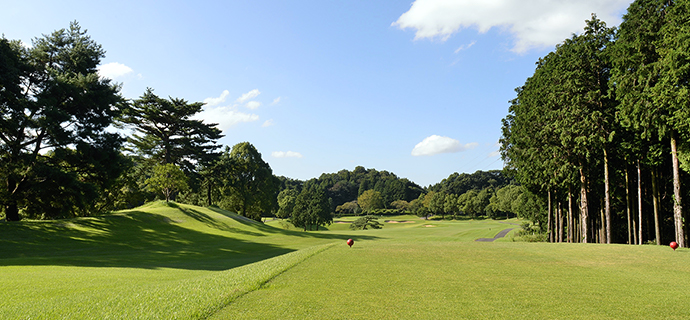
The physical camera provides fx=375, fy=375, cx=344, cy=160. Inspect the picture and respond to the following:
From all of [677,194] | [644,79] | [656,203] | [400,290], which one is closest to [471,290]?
[400,290]

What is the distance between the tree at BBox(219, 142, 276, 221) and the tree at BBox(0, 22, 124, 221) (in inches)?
926

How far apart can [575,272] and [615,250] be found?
7.63 metres

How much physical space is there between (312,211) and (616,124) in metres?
44.9

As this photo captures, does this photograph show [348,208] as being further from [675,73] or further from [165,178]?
[675,73]

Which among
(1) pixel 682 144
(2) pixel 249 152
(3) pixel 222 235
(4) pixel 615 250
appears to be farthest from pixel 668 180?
(2) pixel 249 152

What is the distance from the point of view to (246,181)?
6072 cm

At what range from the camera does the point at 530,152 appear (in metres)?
27.3

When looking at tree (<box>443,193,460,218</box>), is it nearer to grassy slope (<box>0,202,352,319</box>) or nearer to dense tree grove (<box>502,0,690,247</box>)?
grassy slope (<box>0,202,352,319</box>)

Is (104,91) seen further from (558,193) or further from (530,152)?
(558,193)

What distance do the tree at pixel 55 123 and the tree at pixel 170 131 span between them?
15.2 meters

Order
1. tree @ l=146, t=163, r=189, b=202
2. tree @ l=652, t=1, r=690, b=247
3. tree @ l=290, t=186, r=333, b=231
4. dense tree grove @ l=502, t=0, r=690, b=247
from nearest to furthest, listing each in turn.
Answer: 1. tree @ l=652, t=1, r=690, b=247
2. dense tree grove @ l=502, t=0, r=690, b=247
3. tree @ l=146, t=163, r=189, b=202
4. tree @ l=290, t=186, r=333, b=231

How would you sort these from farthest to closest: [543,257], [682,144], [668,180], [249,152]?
[249,152], [668,180], [682,144], [543,257]

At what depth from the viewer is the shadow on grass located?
69.2 ft

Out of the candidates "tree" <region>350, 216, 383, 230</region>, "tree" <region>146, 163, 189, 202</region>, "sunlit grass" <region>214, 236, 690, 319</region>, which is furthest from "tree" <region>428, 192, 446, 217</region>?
"sunlit grass" <region>214, 236, 690, 319</region>
